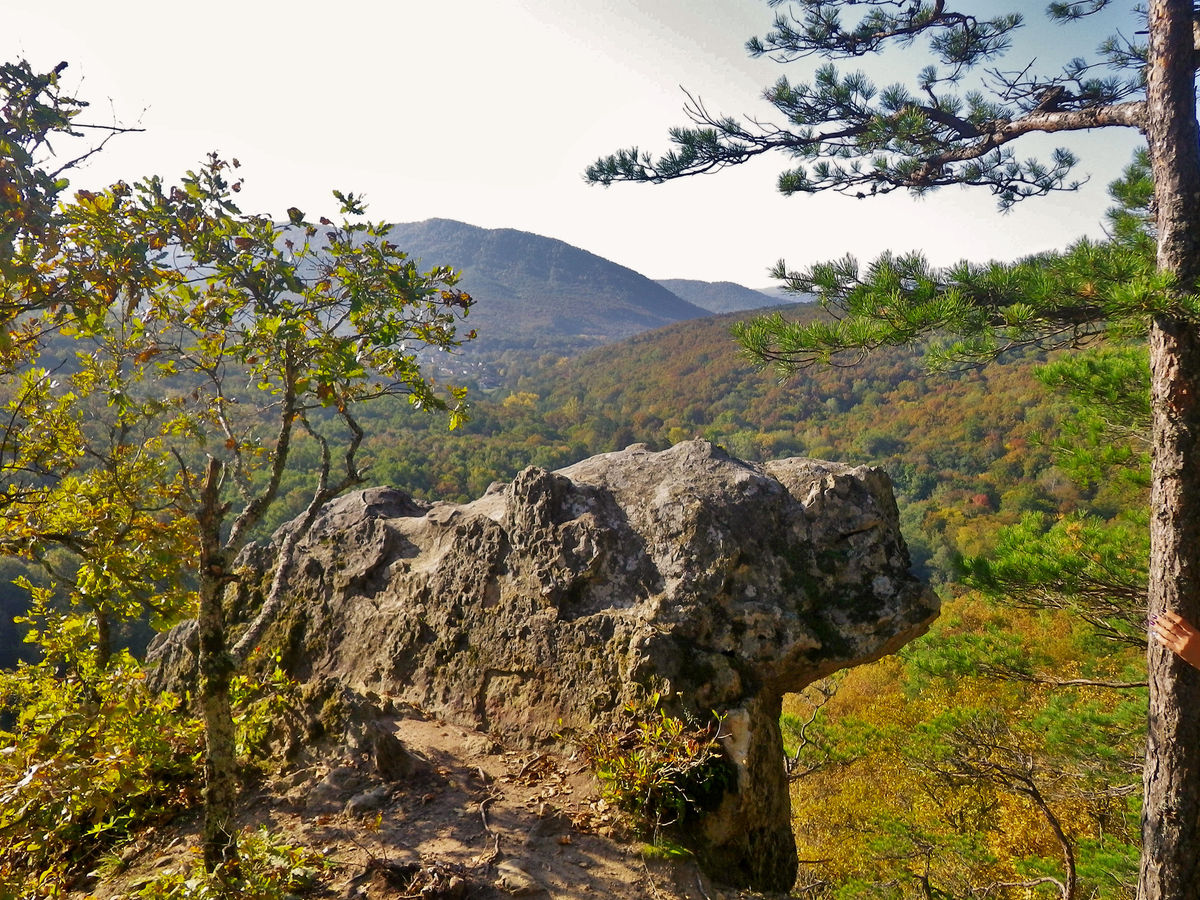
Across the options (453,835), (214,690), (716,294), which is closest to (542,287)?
(716,294)

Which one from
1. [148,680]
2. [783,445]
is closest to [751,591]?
[148,680]

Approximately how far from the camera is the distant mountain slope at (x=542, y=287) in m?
136

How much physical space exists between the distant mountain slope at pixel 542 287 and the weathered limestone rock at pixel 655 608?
11939 centimetres

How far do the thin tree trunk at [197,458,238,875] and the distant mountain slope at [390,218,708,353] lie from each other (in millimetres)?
121593

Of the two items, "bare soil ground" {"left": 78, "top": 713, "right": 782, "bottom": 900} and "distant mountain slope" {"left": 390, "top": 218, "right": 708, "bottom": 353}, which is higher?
"distant mountain slope" {"left": 390, "top": 218, "right": 708, "bottom": 353}

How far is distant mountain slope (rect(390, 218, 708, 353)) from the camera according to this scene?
136m

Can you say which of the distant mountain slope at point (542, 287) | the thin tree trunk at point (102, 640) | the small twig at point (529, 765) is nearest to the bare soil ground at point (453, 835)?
the small twig at point (529, 765)

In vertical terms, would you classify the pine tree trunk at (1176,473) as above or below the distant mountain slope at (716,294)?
below

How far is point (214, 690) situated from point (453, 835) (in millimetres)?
1455

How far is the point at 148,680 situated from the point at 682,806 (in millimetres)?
4883

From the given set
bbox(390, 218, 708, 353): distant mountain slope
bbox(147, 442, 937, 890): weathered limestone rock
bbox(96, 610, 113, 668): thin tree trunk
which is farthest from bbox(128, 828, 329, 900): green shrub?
bbox(390, 218, 708, 353): distant mountain slope

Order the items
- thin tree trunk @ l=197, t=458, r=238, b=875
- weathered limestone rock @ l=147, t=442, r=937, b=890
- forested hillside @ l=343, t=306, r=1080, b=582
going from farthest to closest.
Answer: forested hillside @ l=343, t=306, r=1080, b=582 < weathered limestone rock @ l=147, t=442, r=937, b=890 < thin tree trunk @ l=197, t=458, r=238, b=875

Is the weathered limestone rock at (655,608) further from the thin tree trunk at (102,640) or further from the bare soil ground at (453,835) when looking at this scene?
the thin tree trunk at (102,640)

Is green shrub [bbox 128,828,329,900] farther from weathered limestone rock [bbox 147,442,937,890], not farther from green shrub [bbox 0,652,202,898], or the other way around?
weathered limestone rock [bbox 147,442,937,890]
